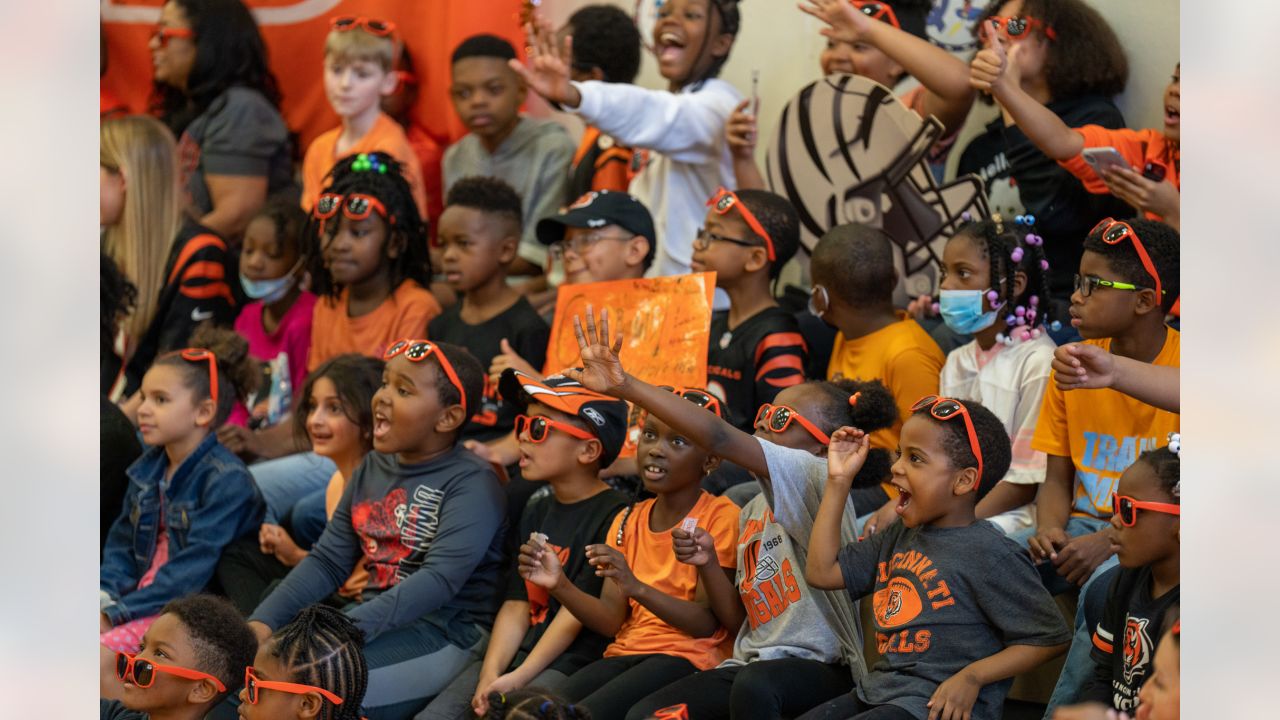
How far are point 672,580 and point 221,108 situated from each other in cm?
402

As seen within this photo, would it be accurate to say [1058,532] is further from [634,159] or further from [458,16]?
[458,16]

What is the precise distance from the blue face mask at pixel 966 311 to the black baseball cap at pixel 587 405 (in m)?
0.97

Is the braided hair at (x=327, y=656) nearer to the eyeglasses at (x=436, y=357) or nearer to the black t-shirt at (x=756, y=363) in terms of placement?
the eyeglasses at (x=436, y=357)

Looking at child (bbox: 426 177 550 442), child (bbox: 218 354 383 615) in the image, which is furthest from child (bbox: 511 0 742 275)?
child (bbox: 218 354 383 615)

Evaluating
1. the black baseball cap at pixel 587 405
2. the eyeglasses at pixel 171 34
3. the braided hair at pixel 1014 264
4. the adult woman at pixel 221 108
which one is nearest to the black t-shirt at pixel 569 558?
the black baseball cap at pixel 587 405

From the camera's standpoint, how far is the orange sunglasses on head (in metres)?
4.85

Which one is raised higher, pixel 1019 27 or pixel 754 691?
pixel 1019 27

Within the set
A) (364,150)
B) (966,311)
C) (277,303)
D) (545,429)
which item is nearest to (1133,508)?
(966,311)

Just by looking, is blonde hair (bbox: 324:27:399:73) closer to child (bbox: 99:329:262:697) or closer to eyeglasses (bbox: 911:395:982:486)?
child (bbox: 99:329:262:697)

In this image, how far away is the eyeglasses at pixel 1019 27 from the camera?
4922mm

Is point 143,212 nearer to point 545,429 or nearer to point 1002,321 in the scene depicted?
point 545,429

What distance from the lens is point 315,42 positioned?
7.38 meters

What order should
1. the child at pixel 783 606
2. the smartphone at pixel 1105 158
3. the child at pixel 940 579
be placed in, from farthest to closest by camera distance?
the smartphone at pixel 1105 158 < the child at pixel 783 606 < the child at pixel 940 579
